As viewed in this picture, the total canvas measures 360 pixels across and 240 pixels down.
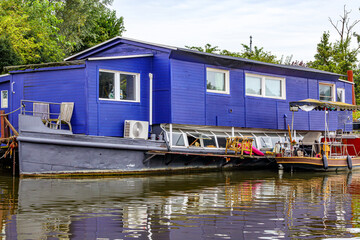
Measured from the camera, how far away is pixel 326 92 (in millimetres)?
23922

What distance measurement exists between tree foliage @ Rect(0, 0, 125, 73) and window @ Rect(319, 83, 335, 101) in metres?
14.9

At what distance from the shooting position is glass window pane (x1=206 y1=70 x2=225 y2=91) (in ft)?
61.7

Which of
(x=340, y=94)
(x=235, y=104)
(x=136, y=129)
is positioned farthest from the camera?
(x=340, y=94)

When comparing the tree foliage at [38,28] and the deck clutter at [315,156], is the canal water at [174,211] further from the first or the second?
the tree foliage at [38,28]

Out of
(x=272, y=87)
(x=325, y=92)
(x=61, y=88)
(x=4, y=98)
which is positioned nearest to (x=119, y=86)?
(x=61, y=88)

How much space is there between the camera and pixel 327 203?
9.68 m

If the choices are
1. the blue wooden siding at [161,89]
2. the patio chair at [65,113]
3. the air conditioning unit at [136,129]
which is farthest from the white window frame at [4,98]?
the blue wooden siding at [161,89]

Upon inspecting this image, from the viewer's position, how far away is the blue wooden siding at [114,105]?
52.2ft

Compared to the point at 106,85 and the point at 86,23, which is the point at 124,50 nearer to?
the point at 106,85

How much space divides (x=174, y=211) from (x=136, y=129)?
8.30 meters

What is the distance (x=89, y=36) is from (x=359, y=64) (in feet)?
82.0

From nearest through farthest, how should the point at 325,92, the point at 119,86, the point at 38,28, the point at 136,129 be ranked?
the point at 136,129, the point at 119,86, the point at 325,92, the point at 38,28

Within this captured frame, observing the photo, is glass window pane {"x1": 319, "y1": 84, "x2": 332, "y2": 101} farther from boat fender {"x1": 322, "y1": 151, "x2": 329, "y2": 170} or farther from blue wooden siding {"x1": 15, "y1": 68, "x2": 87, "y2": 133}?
blue wooden siding {"x1": 15, "y1": 68, "x2": 87, "y2": 133}

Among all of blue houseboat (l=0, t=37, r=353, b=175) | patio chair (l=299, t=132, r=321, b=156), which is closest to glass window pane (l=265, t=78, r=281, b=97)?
blue houseboat (l=0, t=37, r=353, b=175)
